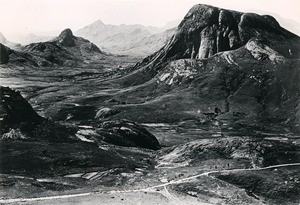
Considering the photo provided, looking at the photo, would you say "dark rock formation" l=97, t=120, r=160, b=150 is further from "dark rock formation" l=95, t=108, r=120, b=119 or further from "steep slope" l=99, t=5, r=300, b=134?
"dark rock formation" l=95, t=108, r=120, b=119

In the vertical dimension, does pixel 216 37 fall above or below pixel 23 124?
above

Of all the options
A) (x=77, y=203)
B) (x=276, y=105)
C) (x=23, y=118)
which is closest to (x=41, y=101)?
(x=23, y=118)

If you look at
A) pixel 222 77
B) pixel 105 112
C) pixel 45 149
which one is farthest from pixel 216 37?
pixel 45 149

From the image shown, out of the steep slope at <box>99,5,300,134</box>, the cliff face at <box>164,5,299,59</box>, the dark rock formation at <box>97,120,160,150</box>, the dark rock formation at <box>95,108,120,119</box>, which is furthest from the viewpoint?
the cliff face at <box>164,5,299,59</box>

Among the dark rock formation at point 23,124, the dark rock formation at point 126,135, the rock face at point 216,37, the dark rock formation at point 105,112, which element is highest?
the rock face at point 216,37

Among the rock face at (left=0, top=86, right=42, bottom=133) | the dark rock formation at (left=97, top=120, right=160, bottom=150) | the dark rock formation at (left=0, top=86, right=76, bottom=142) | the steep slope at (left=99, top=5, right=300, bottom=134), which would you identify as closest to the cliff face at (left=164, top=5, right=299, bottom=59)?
the steep slope at (left=99, top=5, right=300, bottom=134)

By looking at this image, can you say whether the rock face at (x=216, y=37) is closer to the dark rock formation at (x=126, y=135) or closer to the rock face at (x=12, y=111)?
the dark rock formation at (x=126, y=135)

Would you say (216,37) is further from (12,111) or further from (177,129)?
(12,111)

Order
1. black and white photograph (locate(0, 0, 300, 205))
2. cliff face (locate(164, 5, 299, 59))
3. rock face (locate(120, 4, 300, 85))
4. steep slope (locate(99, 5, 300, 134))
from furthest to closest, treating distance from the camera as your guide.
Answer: cliff face (locate(164, 5, 299, 59)) → rock face (locate(120, 4, 300, 85)) → steep slope (locate(99, 5, 300, 134)) → black and white photograph (locate(0, 0, 300, 205))

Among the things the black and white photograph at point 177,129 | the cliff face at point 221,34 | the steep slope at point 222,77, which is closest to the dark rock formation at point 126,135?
the black and white photograph at point 177,129
